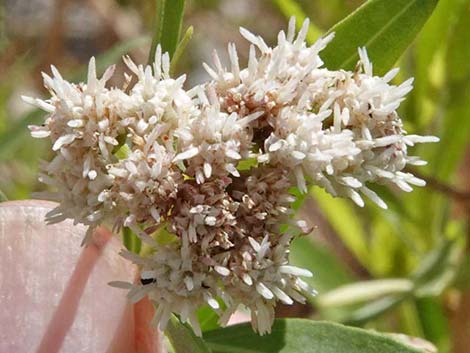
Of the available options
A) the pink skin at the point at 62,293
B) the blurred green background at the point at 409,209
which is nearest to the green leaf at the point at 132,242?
the pink skin at the point at 62,293

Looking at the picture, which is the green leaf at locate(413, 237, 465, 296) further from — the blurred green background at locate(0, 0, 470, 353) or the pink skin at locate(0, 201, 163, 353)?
the pink skin at locate(0, 201, 163, 353)

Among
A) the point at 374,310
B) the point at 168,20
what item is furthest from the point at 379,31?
the point at 374,310

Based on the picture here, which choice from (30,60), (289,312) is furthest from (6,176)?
(289,312)

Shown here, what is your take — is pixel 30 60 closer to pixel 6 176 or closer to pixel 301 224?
pixel 6 176

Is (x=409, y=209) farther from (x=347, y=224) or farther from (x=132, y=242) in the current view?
(x=132, y=242)

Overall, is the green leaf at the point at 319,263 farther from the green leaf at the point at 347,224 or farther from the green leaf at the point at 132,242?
the green leaf at the point at 132,242

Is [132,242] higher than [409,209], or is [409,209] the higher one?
[132,242]
